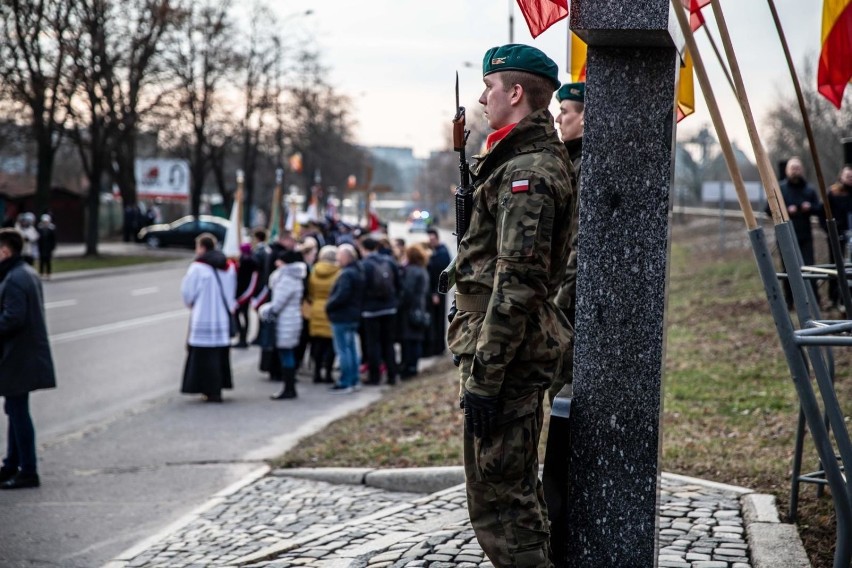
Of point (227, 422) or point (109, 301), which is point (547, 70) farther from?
point (109, 301)

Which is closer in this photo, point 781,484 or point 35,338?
point 781,484

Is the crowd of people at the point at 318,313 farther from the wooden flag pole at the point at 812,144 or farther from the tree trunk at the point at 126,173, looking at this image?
the tree trunk at the point at 126,173

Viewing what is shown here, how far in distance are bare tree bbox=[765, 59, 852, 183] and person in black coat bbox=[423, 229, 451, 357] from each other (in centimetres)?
1420

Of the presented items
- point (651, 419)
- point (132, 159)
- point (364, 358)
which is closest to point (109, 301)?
point (364, 358)

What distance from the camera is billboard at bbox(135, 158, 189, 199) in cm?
5362

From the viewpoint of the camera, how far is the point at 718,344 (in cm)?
1223

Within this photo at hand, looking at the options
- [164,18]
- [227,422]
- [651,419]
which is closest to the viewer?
[651,419]

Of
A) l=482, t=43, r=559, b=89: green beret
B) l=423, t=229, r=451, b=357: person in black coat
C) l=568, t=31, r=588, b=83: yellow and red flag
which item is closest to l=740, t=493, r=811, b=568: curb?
l=482, t=43, r=559, b=89: green beret

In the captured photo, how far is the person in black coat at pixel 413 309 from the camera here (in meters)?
13.6

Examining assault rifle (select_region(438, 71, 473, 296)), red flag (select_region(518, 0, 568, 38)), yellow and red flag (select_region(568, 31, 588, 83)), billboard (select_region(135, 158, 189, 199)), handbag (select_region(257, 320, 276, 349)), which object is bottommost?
handbag (select_region(257, 320, 276, 349))

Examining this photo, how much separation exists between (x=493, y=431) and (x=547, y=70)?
4.32ft

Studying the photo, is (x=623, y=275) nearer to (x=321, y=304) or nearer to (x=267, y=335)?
(x=267, y=335)

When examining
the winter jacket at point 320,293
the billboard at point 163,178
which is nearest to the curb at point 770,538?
the winter jacket at point 320,293

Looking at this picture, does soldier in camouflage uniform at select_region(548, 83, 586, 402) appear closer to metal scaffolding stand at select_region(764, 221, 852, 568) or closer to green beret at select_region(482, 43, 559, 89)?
green beret at select_region(482, 43, 559, 89)
